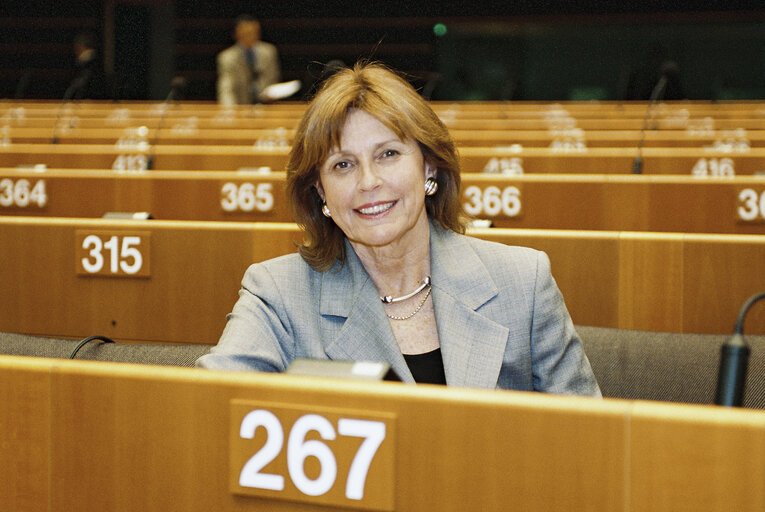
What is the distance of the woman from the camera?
1496mm

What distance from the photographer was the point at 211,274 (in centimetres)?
222

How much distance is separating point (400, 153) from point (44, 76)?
11532 millimetres

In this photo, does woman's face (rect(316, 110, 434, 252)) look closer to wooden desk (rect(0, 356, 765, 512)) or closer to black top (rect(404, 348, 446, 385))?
→ black top (rect(404, 348, 446, 385))

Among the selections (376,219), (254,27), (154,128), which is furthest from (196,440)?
(254,27)

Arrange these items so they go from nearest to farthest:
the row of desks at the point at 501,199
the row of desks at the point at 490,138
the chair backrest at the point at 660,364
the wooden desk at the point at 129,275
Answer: the chair backrest at the point at 660,364
the wooden desk at the point at 129,275
the row of desks at the point at 501,199
the row of desks at the point at 490,138

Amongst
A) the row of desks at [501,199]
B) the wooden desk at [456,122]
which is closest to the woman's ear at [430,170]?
the row of desks at [501,199]

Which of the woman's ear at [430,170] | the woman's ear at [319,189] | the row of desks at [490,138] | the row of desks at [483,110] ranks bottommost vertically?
the woman's ear at [319,189]

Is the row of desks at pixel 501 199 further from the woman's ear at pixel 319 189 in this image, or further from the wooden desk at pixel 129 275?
the woman's ear at pixel 319 189

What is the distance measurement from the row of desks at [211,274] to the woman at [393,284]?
18.1 inches

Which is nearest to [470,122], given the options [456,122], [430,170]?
[456,122]

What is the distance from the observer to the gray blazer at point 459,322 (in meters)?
1.48

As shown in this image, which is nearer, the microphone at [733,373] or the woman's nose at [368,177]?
the microphone at [733,373]

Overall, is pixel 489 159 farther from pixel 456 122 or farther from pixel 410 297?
pixel 456 122

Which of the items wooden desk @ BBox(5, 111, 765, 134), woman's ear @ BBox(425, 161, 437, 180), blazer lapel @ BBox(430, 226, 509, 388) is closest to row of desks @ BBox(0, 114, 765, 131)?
wooden desk @ BBox(5, 111, 765, 134)
